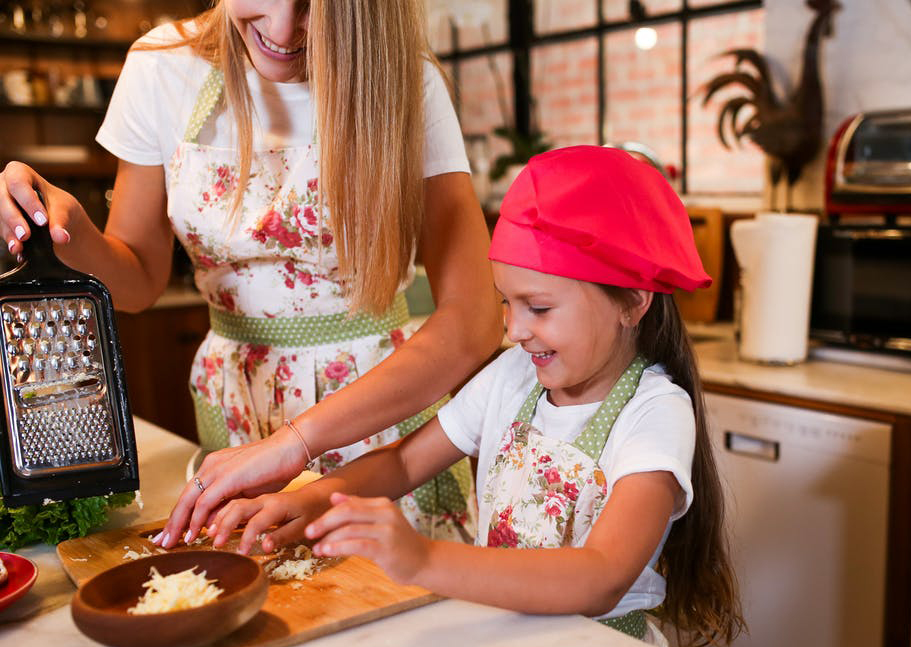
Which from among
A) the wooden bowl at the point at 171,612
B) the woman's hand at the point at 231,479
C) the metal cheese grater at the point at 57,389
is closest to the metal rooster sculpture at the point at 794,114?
the woman's hand at the point at 231,479

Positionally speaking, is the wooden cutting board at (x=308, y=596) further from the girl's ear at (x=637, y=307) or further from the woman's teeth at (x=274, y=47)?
the woman's teeth at (x=274, y=47)

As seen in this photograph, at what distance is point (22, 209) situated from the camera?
3.59 feet

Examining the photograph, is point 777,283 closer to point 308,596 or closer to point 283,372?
point 283,372

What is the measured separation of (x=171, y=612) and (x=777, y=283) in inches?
82.4

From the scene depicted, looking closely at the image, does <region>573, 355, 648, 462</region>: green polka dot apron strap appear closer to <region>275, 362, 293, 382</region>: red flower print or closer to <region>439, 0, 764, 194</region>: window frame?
<region>275, 362, 293, 382</region>: red flower print

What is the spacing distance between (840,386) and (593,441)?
133cm

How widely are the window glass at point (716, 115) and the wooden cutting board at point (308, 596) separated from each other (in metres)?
2.95

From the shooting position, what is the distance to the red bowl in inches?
38.1

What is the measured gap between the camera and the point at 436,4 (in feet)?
16.2

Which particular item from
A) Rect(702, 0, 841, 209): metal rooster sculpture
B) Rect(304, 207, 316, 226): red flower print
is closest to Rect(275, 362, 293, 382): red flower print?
Rect(304, 207, 316, 226): red flower print

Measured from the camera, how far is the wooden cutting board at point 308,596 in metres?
0.91

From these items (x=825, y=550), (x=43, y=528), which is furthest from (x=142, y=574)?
(x=825, y=550)

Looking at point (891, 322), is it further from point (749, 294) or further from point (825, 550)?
point (825, 550)

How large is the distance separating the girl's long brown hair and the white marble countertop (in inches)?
42.1
